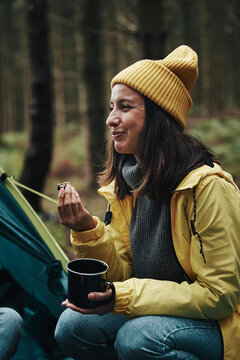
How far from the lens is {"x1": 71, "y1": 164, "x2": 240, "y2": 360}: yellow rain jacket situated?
5.73 feet

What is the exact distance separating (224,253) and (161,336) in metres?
0.46

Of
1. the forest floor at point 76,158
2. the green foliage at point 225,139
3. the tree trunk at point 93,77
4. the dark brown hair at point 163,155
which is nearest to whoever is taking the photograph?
the dark brown hair at point 163,155

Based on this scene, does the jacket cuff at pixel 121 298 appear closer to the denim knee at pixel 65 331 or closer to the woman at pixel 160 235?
the woman at pixel 160 235

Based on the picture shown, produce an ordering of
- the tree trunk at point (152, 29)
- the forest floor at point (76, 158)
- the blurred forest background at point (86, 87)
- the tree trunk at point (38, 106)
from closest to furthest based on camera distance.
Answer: the tree trunk at point (152, 29) → the blurred forest background at point (86, 87) → the tree trunk at point (38, 106) → the forest floor at point (76, 158)

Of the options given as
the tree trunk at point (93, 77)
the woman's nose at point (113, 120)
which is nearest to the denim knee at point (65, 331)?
the woman's nose at point (113, 120)

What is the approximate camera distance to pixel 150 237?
2.07 meters

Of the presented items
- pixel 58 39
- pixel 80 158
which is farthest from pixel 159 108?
pixel 58 39

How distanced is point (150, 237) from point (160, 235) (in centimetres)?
10

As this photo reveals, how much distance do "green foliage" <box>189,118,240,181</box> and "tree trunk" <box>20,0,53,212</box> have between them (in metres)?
3.68

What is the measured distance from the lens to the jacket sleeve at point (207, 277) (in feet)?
5.72

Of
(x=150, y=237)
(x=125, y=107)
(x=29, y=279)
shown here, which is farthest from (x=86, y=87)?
(x=150, y=237)

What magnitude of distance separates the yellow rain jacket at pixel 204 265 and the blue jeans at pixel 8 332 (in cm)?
53

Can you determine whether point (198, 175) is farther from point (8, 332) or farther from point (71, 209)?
point (8, 332)

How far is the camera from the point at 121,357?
1.89 metres
